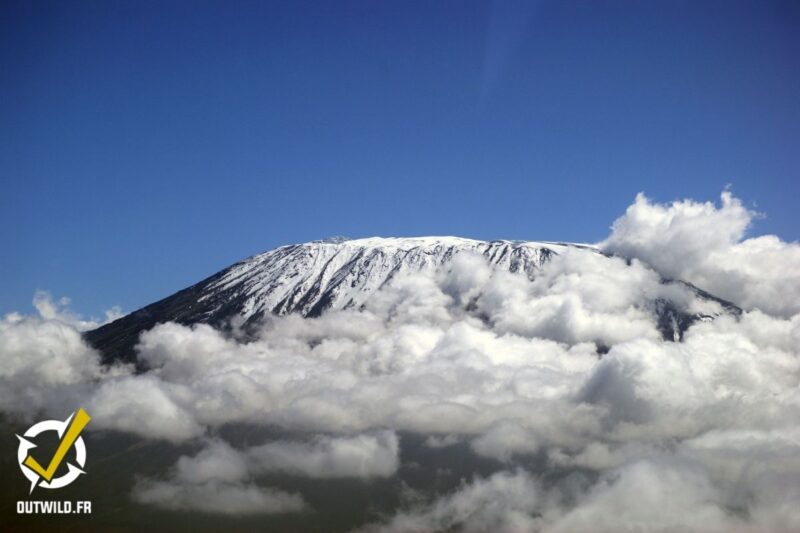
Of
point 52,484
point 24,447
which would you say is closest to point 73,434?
point 52,484

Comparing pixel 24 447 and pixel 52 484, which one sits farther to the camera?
pixel 24 447

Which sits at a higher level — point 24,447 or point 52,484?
point 24,447

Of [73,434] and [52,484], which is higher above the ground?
[73,434]

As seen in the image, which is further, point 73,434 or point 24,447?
point 24,447

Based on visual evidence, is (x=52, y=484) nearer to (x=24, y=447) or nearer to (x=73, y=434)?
(x=73, y=434)
